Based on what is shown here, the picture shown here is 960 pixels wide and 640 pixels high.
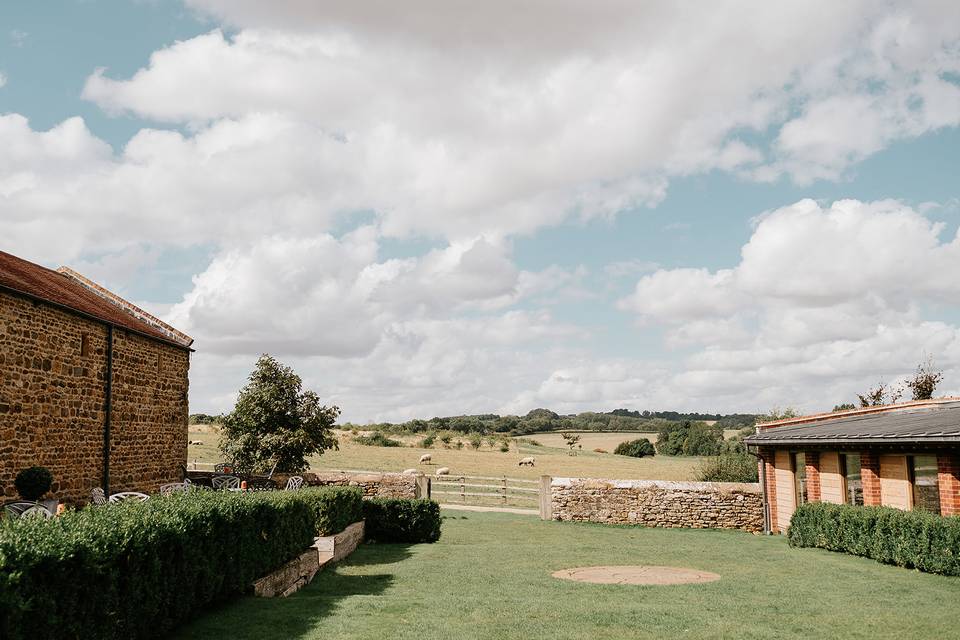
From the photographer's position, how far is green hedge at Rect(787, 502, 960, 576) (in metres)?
14.0

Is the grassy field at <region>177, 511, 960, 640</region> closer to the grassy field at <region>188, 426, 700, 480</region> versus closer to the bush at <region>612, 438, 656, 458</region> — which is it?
the grassy field at <region>188, 426, 700, 480</region>

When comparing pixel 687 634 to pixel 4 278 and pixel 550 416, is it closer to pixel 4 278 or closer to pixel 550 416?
pixel 4 278

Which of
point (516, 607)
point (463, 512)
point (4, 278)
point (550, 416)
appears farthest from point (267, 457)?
point (550, 416)

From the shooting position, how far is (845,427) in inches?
803

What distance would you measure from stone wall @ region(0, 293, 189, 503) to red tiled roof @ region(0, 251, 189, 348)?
25cm

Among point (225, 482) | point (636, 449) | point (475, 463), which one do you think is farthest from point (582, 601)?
point (636, 449)

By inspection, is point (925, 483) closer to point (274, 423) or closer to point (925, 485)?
point (925, 485)

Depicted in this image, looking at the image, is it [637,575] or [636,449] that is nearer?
[637,575]

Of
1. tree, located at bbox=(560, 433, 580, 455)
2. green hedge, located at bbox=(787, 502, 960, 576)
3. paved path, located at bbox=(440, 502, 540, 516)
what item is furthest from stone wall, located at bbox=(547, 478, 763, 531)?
tree, located at bbox=(560, 433, 580, 455)

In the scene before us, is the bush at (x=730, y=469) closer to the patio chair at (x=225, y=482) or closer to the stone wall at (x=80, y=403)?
the patio chair at (x=225, y=482)

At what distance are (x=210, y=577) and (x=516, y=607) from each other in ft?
12.7

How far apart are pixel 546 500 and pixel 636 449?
54661mm

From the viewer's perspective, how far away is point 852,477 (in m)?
19.7

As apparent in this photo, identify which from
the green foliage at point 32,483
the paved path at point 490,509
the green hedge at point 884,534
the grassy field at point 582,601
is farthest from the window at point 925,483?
the green foliage at point 32,483
